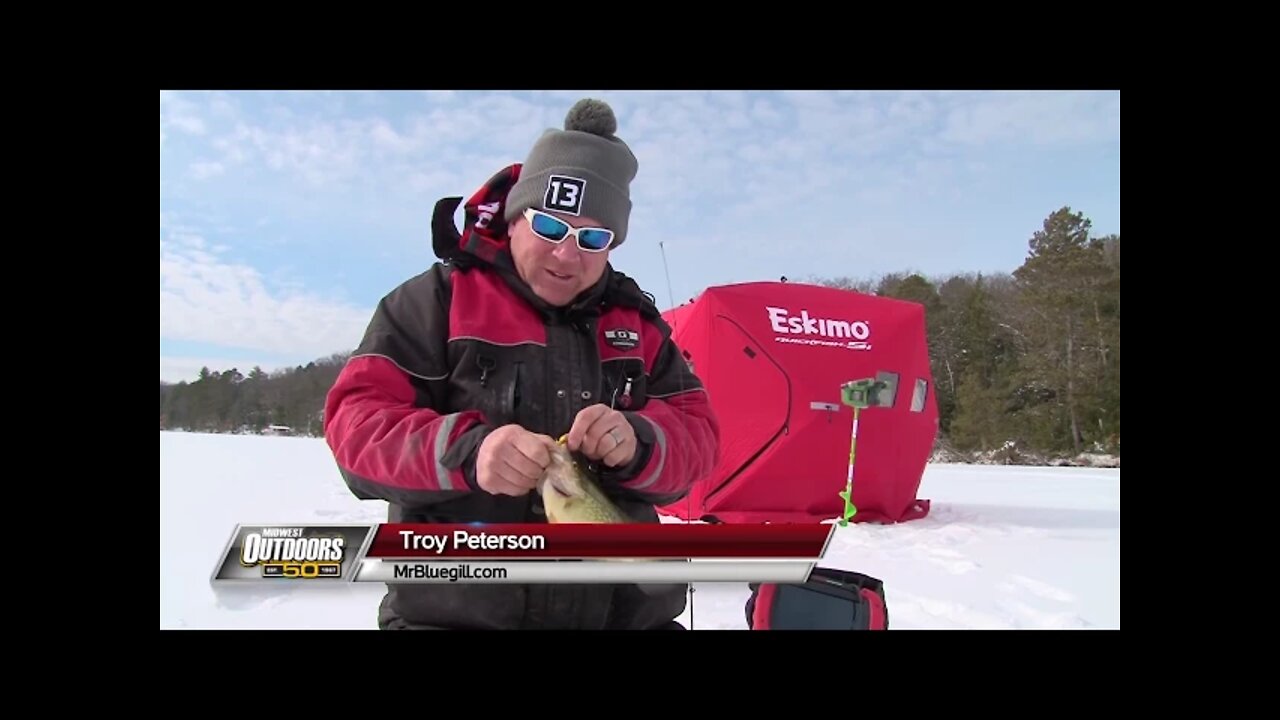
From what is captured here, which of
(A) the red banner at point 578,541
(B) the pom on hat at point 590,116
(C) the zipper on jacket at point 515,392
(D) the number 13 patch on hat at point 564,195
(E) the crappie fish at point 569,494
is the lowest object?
(A) the red banner at point 578,541

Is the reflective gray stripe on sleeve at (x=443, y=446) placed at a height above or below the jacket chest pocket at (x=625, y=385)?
below

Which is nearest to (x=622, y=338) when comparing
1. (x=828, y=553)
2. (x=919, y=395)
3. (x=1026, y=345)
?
(x=828, y=553)

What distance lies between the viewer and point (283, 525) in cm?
126

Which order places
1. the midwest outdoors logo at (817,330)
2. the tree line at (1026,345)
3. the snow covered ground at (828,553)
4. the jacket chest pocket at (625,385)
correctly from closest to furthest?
the snow covered ground at (828,553)
the jacket chest pocket at (625,385)
the midwest outdoors logo at (817,330)
the tree line at (1026,345)

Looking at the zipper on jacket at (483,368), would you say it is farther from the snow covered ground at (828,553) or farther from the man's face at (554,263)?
the snow covered ground at (828,553)

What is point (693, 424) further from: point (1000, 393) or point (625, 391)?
point (1000, 393)

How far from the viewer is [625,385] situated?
1359mm

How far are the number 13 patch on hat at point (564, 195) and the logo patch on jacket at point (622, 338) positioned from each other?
242 millimetres

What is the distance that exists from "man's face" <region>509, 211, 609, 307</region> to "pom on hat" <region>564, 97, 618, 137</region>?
195 millimetres

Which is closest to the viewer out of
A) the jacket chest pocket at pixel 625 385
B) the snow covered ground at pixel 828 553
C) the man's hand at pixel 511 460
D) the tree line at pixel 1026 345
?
the man's hand at pixel 511 460

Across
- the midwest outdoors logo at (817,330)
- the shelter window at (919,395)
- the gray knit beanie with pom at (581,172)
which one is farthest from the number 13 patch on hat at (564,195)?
the shelter window at (919,395)

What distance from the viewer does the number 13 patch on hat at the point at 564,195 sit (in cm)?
131
